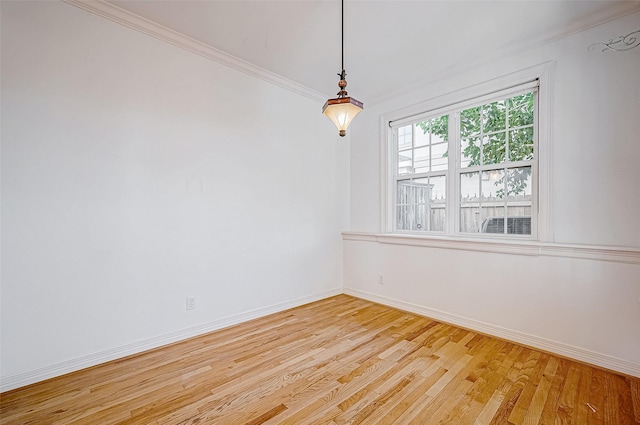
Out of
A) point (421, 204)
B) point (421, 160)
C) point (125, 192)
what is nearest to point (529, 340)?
point (421, 204)

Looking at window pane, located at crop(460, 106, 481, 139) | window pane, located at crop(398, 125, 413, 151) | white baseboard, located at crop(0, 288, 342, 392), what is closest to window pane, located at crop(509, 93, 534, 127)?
window pane, located at crop(460, 106, 481, 139)

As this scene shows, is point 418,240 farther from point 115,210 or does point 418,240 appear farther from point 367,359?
point 115,210

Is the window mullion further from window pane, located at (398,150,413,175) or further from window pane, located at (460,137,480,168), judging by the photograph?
window pane, located at (398,150,413,175)

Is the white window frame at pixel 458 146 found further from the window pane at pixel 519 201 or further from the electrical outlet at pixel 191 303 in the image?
the electrical outlet at pixel 191 303

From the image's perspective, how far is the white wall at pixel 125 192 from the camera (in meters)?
2.01

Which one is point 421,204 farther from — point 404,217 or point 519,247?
point 519,247


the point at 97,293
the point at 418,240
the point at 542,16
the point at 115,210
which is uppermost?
the point at 542,16

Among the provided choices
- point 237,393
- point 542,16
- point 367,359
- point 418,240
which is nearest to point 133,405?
point 237,393

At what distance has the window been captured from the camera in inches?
110

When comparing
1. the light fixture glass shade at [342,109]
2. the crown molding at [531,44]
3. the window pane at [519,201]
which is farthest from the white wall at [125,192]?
the window pane at [519,201]

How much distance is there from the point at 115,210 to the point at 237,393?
5.70ft

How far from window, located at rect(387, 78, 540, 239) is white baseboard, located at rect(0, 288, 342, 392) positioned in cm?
210

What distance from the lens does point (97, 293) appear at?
7.49 feet

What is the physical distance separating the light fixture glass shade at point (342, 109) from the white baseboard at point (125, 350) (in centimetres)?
224
